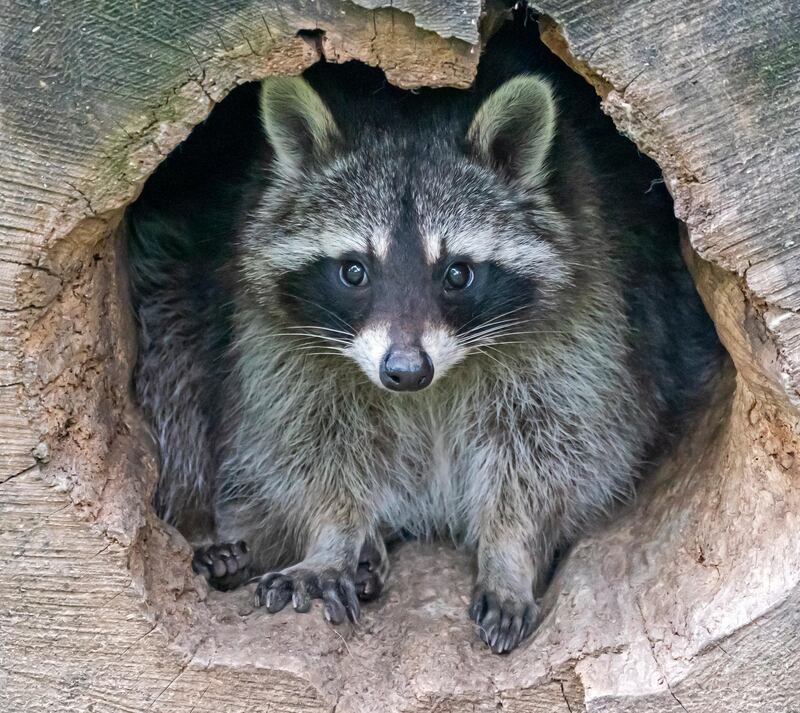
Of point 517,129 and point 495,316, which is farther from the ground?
point 517,129

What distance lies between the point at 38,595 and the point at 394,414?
3.31 ft

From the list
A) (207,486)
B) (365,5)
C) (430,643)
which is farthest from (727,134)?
(207,486)

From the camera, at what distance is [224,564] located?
274cm

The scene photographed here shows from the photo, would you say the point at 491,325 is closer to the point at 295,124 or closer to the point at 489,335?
the point at 489,335

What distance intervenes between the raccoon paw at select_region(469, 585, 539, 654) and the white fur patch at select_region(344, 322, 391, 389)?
52 cm

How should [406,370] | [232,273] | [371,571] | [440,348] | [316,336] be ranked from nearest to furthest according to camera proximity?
[406,370] → [440,348] → [316,336] → [371,571] → [232,273]

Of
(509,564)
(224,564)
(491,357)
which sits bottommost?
(224,564)

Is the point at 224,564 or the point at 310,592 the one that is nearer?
the point at 310,592

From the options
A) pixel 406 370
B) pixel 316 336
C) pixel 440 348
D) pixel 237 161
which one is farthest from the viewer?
pixel 237 161

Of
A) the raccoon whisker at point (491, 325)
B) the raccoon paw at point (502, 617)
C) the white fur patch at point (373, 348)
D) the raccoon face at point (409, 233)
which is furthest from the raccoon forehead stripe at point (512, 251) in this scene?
the raccoon paw at point (502, 617)

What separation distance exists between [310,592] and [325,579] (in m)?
0.06

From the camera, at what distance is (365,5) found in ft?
6.06

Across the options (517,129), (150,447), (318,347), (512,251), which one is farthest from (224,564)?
(517,129)

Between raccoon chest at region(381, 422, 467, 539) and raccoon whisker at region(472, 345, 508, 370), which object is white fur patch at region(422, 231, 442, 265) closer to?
raccoon whisker at region(472, 345, 508, 370)
